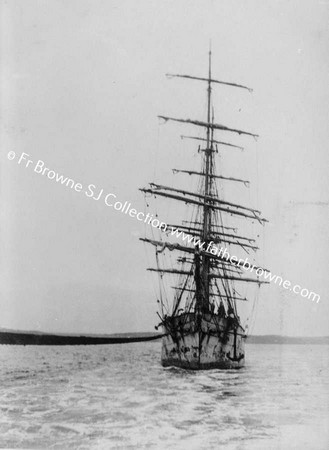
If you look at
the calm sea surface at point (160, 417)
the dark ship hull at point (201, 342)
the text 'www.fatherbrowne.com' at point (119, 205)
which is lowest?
the calm sea surface at point (160, 417)

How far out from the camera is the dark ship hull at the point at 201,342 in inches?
943

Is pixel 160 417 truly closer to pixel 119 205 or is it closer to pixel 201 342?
pixel 119 205

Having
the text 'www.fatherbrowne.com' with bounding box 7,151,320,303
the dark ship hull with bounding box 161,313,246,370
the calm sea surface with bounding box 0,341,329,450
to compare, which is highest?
the text 'www.fatherbrowne.com' with bounding box 7,151,320,303

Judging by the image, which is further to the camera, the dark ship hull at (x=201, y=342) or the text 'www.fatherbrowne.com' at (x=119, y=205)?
the dark ship hull at (x=201, y=342)

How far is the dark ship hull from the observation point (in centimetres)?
2395

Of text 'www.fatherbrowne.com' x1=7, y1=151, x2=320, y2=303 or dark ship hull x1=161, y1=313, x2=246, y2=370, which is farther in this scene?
dark ship hull x1=161, y1=313, x2=246, y2=370

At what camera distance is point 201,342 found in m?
24.0

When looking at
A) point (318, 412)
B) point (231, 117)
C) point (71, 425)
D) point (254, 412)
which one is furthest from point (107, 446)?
point (231, 117)

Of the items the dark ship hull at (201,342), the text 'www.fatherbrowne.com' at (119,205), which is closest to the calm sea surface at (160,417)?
the text 'www.fatherbrowne.com' at (119,205)

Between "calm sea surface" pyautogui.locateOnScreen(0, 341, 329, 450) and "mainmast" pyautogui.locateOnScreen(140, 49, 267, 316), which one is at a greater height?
"mainmast" pyautogui.locateOnScreen(140, 49, 267, 316)

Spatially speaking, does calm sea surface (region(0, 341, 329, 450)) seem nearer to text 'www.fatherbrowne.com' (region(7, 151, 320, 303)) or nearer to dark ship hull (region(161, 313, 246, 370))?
text 'www.fatherbrowne.com' (region(7, 151, 320, 303))

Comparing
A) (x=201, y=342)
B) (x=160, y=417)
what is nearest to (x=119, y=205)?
(x=160, y=417)

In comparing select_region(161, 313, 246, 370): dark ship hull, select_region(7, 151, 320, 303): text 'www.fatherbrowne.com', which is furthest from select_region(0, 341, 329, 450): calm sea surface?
select_region(161, 313, 246, 370): dark ship hull

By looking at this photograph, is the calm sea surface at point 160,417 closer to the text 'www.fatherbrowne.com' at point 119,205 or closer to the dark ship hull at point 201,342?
the text 'www.fatherbrowne.com' at point 119,205
